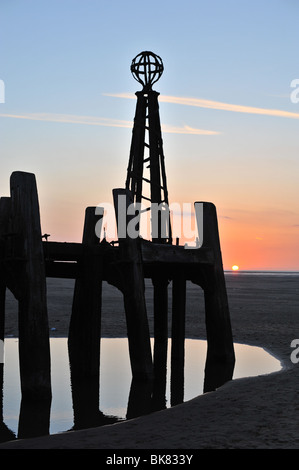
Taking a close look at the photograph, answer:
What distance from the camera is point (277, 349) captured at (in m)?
13.8

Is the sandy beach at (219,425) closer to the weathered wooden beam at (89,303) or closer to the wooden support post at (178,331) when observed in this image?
the wooden support post at (178,331)

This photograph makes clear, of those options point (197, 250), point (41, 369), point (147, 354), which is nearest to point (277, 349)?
point (197, 250)

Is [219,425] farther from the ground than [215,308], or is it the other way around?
[215,308]

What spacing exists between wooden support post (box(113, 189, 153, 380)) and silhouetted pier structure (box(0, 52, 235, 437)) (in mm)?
17

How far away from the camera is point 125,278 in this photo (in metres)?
10.3

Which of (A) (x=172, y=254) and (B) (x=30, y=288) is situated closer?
(B) (x=30, y=288)

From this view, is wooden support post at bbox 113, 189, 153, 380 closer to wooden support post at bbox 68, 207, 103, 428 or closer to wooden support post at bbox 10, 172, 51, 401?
wooden support post at bbox 68, 207, 103, 428

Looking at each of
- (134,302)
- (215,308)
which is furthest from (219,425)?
(215,308)

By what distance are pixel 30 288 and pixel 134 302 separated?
2.04 meters

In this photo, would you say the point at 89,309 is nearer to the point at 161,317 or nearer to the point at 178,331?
the point at 178,331

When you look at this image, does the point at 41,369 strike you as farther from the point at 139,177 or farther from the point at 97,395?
the point at 139,177

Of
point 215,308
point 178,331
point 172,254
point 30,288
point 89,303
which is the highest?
point 172,254

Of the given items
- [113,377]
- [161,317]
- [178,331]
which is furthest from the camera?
[161,317]

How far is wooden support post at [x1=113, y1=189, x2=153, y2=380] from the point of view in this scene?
1016cm
